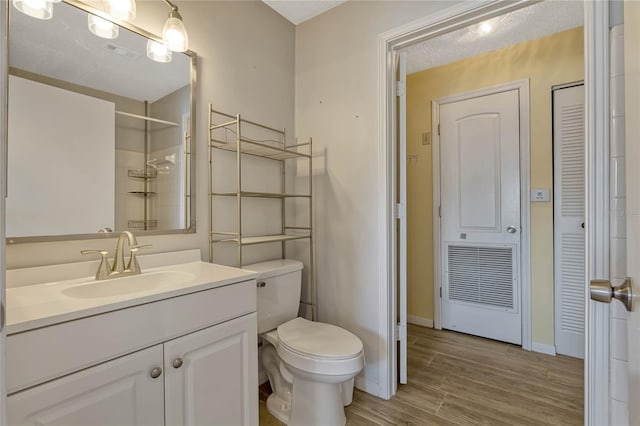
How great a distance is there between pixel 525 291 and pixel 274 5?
2812 millimetres

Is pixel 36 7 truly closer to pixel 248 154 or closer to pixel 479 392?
pixel 248 154

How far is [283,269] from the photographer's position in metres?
1.76

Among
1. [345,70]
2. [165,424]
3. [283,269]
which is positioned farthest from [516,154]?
[165,424]

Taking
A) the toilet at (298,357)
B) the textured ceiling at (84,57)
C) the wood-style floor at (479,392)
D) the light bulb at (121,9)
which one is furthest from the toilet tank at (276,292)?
the light bulb at (121,9)

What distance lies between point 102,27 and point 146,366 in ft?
4.53

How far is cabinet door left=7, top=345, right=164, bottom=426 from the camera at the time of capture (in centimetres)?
77

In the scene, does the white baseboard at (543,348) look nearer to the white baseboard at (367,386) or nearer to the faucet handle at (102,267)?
the white baseboard at (367,386)

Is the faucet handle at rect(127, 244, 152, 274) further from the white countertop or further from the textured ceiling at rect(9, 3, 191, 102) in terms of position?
the textured ceiling at rect(9, 3, 191, 102)

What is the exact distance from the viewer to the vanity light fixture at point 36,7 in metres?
1.11

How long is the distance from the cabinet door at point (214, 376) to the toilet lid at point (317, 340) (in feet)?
0.82

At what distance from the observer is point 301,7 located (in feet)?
6.63

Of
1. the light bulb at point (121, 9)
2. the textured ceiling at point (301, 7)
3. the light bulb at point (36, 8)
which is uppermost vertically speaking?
the textured ceiling at point (301, 7)

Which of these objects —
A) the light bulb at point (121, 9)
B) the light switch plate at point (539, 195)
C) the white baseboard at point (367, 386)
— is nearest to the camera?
the light bulb at point (121, 9)

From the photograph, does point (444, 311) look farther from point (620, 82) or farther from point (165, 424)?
point (165, 424)
